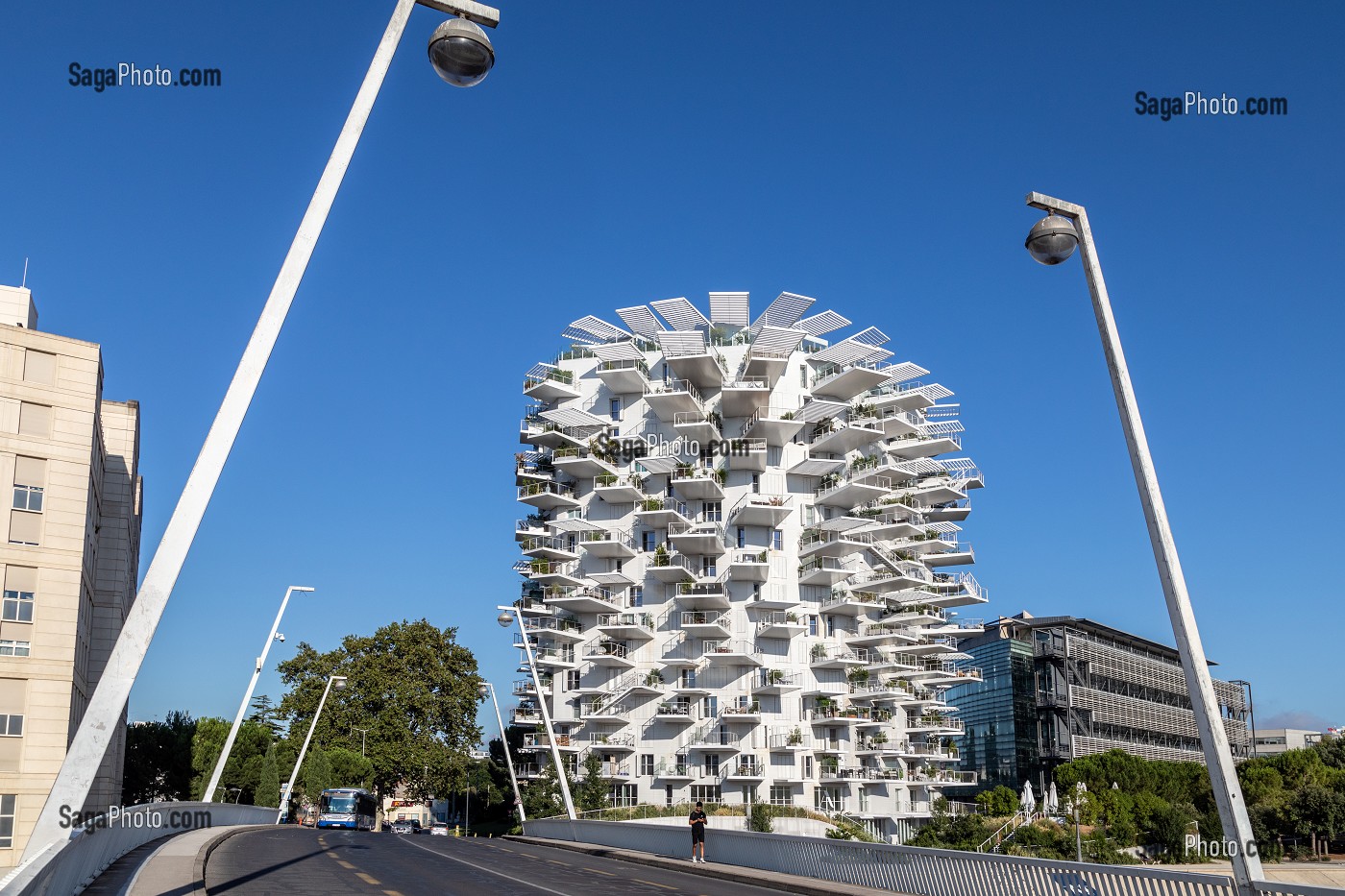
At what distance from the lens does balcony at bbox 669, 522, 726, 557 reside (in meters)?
80.8

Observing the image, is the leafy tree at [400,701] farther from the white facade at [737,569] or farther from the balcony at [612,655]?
the balcony at [612,655]

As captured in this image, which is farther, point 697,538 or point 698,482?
point 698,482

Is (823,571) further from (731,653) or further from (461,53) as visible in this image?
(461,53)

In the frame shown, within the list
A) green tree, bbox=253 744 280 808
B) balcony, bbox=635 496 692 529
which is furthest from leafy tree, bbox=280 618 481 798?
balcony, bbox=635 496 692 529

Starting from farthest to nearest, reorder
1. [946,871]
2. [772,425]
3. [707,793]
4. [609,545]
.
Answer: [772,425] < [609,545] < [707,793] < [946,871]

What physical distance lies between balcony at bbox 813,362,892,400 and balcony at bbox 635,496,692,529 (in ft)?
44.9

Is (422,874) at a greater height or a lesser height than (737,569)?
lesser

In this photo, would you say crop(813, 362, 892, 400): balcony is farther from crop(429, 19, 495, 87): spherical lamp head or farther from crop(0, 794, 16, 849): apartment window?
crop(429, 19, 495, 87): spherical lamp head

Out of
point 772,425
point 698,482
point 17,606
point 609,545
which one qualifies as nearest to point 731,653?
point 609,545

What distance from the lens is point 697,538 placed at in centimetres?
8075

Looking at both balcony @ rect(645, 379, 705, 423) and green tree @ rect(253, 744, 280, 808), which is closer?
balcony @ rect(645, 379, 705, 423)

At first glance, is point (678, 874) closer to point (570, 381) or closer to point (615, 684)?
point (615, 684)

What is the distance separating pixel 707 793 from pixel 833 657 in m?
12.7

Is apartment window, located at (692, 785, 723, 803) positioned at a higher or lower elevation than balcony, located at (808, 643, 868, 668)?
lower
